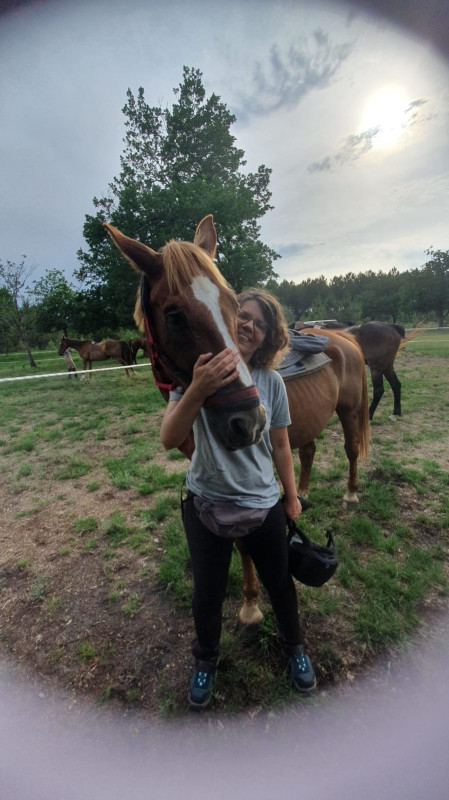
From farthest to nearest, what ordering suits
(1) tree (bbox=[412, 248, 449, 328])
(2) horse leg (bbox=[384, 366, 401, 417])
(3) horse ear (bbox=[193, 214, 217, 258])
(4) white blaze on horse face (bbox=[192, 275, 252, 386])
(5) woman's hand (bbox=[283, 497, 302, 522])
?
(1) tree (bbox=[412, 248, 449, 328])
(2) horse leg (bbox=[384, 366, 401, 417])
(3) horse ear (bbox=[193, 214, 217, 258])
(5) woman's hand (bbox=[283, 497, 302, 522])
(4) white blaze on horse face (bbox=[192, 275, 252, 386])

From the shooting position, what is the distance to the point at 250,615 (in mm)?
2062

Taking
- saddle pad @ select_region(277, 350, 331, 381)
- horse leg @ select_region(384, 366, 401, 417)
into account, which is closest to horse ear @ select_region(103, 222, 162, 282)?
saddle pad @ select_region(277, 350, 331, 381)

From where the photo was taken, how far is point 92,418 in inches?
305

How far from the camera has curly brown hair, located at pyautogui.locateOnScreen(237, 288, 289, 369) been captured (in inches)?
62.7

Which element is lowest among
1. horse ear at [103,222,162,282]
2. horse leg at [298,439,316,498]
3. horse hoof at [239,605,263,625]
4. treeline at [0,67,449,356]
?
horse hoof at [239,605,263,625]

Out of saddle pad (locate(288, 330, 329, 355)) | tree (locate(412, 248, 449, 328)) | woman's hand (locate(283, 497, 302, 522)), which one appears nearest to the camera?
woman's hand (locate(283, 497, 302, 522))

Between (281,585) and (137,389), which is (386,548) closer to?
(281,585)

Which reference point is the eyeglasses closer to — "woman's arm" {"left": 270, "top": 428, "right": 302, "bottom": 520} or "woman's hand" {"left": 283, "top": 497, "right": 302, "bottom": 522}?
"woman's arm" {"left": 270, "top": 428, "right": 302, "bottom": 520}

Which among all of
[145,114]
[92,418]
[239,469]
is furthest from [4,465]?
Answer: [145,114]

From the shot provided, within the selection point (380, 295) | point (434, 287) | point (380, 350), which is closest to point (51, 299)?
point (380, 350)

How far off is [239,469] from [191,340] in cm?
65

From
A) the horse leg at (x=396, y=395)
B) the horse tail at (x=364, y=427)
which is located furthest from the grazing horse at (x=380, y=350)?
the horse tail at (x=364, y=427)

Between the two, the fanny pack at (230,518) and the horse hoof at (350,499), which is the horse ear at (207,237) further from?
the horse hoof at (350,499)

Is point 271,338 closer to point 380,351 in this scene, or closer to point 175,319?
→ point 175,319
